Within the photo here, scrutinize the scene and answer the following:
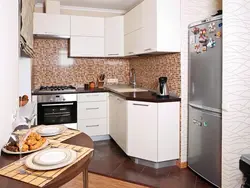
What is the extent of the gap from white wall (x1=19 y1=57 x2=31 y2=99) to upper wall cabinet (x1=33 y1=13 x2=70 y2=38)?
589 mm

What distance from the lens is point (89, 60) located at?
14.1ft

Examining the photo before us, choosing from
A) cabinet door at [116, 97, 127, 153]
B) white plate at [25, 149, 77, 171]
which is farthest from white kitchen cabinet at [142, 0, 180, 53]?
white plate at [25, 149, 77, 171]

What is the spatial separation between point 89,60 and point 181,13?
2.12 m

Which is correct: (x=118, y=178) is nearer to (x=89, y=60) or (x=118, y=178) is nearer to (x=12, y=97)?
(x=12, y=97)

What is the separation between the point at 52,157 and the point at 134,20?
110 inches

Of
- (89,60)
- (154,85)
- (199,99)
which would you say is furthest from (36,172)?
(89,60)

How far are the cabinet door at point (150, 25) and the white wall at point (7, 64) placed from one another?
66.7 inches

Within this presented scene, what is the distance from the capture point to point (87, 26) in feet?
12.7

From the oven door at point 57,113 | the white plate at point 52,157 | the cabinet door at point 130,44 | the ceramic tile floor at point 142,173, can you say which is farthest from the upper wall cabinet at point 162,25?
the white plate at point 52,157

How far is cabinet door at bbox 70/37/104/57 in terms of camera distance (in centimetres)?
383

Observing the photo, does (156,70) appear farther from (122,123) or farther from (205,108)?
(205,108)

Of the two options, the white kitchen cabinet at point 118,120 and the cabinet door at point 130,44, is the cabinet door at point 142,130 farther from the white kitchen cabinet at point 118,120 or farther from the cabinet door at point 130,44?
the cabinet door at point 130,44

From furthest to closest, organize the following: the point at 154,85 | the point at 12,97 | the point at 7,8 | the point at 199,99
→ 1. the point at 154,85
2. the point at 199,99
3. the point at 12,97
4. the point at 7,8

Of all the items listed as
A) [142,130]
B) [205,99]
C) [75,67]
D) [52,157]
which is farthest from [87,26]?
[52,157]
